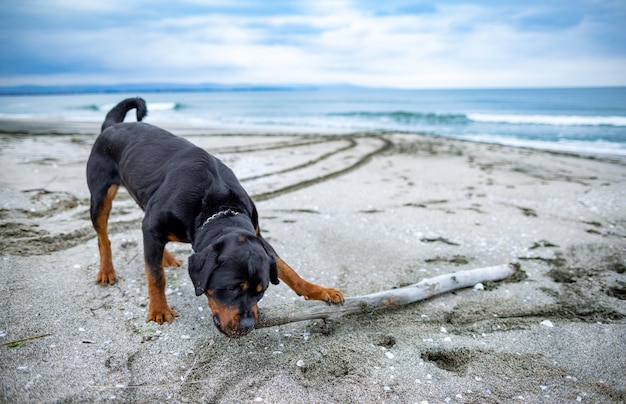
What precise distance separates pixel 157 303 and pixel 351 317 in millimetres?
1691

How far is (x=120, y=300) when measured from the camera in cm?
402

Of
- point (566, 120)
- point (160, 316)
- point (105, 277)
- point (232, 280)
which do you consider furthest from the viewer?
point (566, 120)

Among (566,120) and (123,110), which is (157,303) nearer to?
(123,110)

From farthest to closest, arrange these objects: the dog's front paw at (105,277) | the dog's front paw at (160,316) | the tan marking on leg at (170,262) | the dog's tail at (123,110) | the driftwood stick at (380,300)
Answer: the dog's tail at (123,110) → the tan marking on leg at (170,262) → the dog's front paw at (105,277) → the dog's front paw at (160,316) → the driftwood stick at (380,300)

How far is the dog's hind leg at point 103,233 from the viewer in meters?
4.32

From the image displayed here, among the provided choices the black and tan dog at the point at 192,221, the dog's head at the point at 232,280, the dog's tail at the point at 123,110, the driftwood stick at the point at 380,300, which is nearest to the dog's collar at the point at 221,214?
the black and tan dog at the point at 192,221

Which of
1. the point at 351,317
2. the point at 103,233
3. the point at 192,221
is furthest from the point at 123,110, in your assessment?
the point at 351,317

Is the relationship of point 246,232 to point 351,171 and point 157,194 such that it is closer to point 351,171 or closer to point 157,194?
point 157,194

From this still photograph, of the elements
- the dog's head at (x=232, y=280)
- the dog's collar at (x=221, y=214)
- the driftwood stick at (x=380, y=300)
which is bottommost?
the driftwood stick at (x=380, y=300)

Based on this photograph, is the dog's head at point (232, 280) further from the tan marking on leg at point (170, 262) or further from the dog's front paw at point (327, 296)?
the tan marking on leg at point (170, 262)

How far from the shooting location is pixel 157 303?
3711 mm

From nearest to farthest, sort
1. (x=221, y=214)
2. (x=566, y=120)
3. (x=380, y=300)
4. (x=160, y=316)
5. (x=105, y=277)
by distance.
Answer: (x=221, y=214) → (x=160, y=316) → (x=380, y=300) → (x=105, y=277) → (x=566, y=120)

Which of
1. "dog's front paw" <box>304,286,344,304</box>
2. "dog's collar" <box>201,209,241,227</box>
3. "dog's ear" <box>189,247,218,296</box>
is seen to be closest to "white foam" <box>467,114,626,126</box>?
"dog's front paw" <box>304,286,344,304</box>

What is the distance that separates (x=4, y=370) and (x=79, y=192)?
4700 millimetres
